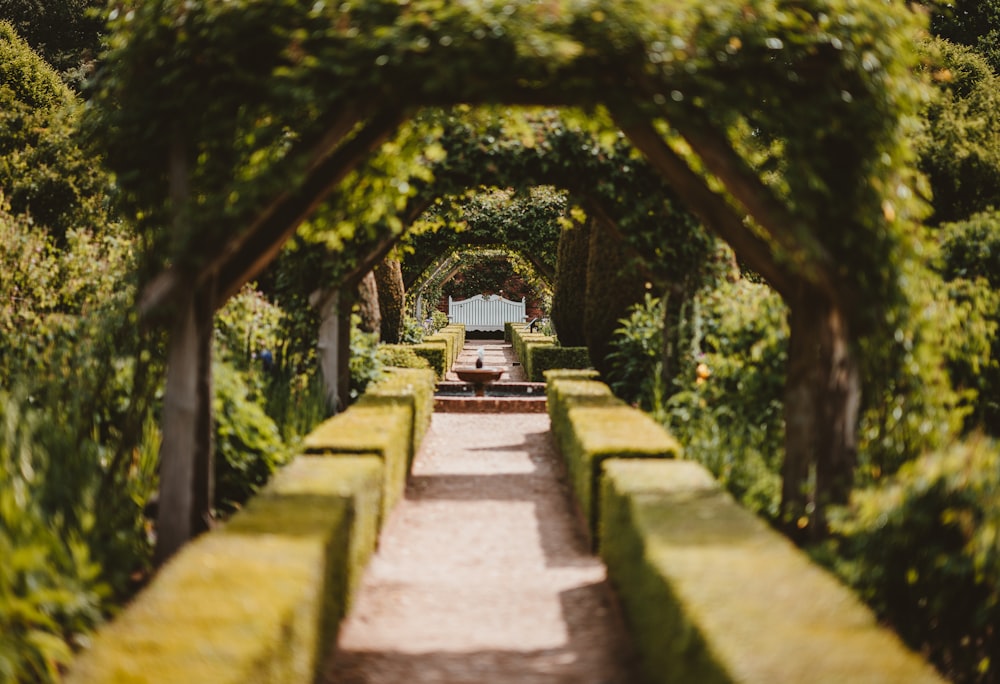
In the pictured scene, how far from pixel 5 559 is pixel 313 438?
10.9ft

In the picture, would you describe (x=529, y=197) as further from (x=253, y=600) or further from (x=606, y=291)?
(x=253, y=600)

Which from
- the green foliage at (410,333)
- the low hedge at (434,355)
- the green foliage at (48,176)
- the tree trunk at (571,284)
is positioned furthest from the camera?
the green foliage at (410,333)

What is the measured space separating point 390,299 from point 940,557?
1475 centimetres

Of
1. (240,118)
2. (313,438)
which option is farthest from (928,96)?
(313,438)

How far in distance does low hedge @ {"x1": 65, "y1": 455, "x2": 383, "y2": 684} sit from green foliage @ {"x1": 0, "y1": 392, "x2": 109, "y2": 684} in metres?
0.21

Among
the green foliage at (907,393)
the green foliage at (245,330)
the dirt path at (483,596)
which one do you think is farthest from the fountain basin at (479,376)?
the green foliage at (907,393)

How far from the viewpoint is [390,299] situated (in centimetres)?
1781

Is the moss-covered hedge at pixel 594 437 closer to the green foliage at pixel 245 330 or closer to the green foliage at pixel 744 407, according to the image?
the green foliage at pixel 744 407

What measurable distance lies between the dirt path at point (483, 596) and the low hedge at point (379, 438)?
0.90 feet

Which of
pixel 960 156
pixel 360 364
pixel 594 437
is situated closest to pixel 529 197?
pixel 360 364

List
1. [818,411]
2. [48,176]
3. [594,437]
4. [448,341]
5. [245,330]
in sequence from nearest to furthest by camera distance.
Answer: [818,411], [594,437], [245,330], [48,176], [448,341]

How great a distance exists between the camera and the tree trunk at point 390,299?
17.5 m

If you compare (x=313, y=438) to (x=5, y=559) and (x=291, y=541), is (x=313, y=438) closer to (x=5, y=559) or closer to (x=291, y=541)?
(x=291, y=541)

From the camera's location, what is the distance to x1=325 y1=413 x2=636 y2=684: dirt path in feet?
14.2
